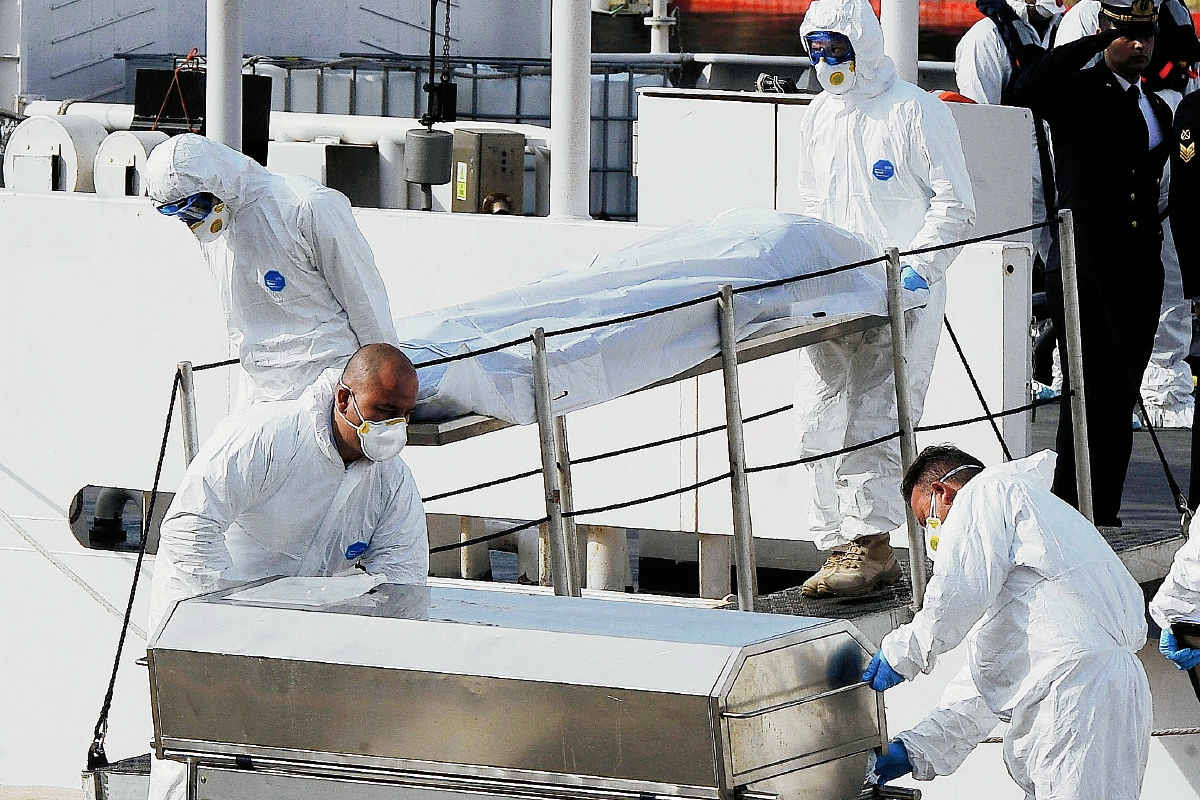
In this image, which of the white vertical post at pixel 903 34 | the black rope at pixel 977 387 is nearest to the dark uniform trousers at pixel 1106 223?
the black rope at pixel 977 387

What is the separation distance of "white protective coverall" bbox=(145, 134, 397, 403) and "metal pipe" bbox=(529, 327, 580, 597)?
0.44 meters

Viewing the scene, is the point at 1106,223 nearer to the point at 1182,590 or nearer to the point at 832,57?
the point at 832,57

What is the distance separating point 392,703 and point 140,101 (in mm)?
7423

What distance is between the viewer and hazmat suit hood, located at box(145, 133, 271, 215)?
485cm

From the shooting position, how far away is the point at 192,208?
4930 mm

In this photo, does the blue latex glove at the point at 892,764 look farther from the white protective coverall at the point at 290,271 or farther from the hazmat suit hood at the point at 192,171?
the hazmat suit hood at the point at 192,171

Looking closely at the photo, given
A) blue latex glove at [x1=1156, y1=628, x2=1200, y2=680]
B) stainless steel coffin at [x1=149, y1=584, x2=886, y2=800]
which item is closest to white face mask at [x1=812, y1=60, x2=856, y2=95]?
blue latex glove at [x1=1156, y1=628, x2=1200, y2=680]

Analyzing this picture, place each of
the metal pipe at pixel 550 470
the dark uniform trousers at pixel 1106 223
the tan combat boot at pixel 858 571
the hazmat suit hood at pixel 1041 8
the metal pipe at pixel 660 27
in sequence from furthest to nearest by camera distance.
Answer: the metal pipe at pixel 660 27
the hazmat suit hood at pixel 1041 8
the dark uniform trousers at pixel 1106 223
the tan combat boot at pixel 858 571
the metal pipe at pixel 550 470

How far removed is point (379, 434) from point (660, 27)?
1403 cm

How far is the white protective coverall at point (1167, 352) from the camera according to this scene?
27.2 ft

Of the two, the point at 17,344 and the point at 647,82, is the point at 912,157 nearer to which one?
the point at 17,344

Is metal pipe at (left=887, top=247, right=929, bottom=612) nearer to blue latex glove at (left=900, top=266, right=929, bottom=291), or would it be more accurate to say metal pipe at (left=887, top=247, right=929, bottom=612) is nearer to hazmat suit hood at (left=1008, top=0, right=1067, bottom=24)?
blue latex glove at (left=900, top=266, right=929, bottom=291)

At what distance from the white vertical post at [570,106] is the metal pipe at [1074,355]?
199cm

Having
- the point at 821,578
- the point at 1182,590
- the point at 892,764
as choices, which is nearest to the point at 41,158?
the point at 821,578
